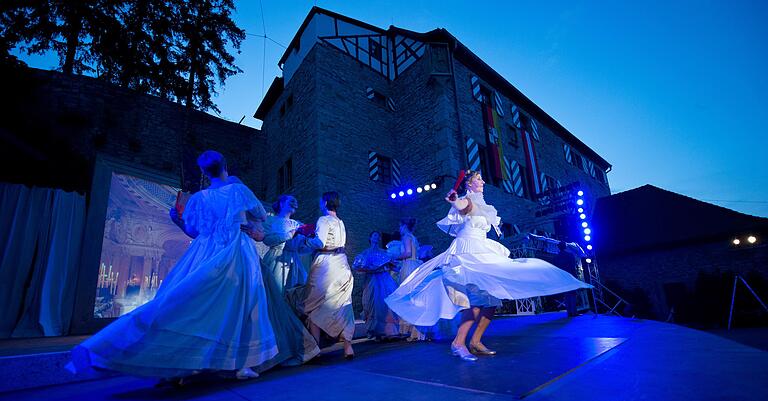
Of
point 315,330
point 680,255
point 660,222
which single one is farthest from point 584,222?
point 315,330

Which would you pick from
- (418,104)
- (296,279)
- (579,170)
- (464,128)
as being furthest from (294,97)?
(579,170)

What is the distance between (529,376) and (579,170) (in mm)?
23015

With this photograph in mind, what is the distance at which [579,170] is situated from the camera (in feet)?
69.8

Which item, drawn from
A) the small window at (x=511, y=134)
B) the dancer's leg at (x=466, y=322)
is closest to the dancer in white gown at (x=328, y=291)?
the dancer's leg at (x=466, y=322)

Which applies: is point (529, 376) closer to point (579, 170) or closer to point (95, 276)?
point (95, 276)

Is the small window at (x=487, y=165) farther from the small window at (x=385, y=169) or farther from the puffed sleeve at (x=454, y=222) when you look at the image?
the puffed sleeve at (x=454, y=222)

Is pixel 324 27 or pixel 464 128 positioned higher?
pixel 324 27

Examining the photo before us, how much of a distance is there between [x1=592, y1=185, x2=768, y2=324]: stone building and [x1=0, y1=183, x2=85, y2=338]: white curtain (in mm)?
19038

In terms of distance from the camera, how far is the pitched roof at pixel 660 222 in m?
13.4

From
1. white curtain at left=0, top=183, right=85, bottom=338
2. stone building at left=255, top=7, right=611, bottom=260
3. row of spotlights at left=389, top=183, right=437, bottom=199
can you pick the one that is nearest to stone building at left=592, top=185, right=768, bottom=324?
stone building at left=255, top=7, right=611, bottom=260

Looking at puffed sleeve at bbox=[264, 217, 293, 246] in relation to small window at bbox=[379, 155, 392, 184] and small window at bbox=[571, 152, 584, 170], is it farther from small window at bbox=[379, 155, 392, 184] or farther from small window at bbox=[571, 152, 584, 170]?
small window at bbox=[571, 152, 584, 170]

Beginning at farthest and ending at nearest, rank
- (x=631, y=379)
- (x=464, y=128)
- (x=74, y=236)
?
(x=464, y=128) < (x=74, y=236) < (x=631, y=379)

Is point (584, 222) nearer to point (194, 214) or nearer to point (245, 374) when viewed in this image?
point (245, 374)

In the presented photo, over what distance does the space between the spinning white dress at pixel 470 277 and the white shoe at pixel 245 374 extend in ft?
4.26
